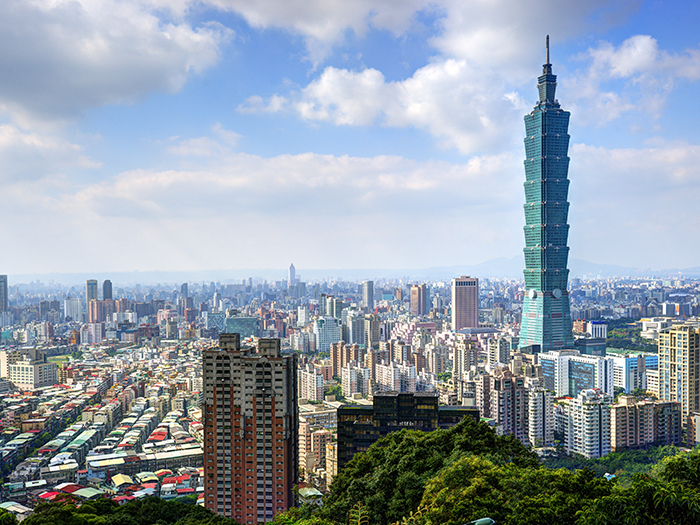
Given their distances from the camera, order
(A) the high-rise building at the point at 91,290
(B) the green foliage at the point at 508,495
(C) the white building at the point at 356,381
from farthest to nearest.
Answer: (A) the high-rise building at the point at 91,290 < (C) the white building at the point at 356,381 < (B) the green foliage at the point at 508,495

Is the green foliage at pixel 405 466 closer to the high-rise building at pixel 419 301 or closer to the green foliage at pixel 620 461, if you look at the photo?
the green foliage at pixel 620 461

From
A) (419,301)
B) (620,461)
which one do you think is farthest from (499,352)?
(419,301)

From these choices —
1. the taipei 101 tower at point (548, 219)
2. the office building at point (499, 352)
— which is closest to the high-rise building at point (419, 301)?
the taipei 101 tower at point (548, 219)

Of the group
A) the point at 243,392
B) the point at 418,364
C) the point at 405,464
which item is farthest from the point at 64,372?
the point at 405,464

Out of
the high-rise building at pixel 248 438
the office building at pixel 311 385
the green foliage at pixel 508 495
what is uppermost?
the green foliage at pixel 508 495

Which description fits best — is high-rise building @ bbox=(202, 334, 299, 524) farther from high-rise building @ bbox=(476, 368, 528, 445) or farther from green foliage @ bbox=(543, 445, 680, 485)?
high-rise building @ bbox=(476, 368, 528, 445)

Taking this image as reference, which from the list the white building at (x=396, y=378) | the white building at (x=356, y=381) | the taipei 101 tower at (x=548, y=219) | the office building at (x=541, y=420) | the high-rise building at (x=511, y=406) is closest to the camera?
the office building at (x=541, y=420)

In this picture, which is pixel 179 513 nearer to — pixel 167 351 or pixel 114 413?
pixel 114 413
